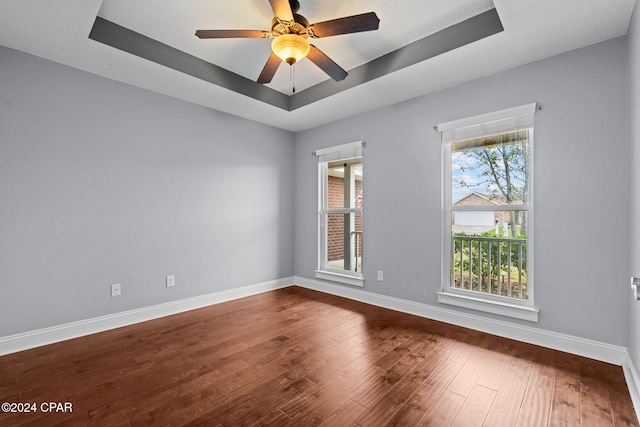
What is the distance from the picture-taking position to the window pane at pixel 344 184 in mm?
4438

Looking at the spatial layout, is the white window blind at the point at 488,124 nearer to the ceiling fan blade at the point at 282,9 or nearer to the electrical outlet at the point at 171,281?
the ceiling fan blade at the point at 282,9

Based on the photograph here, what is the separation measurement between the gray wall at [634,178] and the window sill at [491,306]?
625 mm

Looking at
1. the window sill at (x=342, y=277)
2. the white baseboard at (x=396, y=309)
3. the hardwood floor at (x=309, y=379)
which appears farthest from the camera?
the window sill at (x=342, y=277)

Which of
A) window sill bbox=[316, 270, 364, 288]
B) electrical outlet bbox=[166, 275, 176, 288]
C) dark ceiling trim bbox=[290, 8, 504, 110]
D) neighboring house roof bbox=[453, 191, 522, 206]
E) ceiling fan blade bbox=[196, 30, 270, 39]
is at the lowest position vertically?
window sill bbox=[316, 270, 364, 288]

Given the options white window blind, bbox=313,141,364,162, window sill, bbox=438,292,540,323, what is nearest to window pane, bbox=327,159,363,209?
white window blind, bbox=313,141,364,162

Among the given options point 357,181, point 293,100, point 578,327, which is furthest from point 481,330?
point 293,100

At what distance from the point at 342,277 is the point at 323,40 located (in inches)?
115

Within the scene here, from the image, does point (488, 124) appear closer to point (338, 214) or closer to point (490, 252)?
point (490, 252)

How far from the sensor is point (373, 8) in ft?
7.54

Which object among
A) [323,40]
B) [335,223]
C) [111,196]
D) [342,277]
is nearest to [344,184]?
[335,223]

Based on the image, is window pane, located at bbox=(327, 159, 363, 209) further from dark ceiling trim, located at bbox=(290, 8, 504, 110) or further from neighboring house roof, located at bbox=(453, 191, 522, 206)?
neighboring house roof, located at bbox=(453, 191, 522, 206)

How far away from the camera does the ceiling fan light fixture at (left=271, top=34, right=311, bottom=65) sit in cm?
217

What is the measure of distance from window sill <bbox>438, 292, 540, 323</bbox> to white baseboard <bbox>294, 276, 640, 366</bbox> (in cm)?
9

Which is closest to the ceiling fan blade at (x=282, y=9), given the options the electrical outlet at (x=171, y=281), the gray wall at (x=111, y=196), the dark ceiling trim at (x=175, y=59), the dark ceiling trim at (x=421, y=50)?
the dark ceiling trim at (x=421, y=50)
